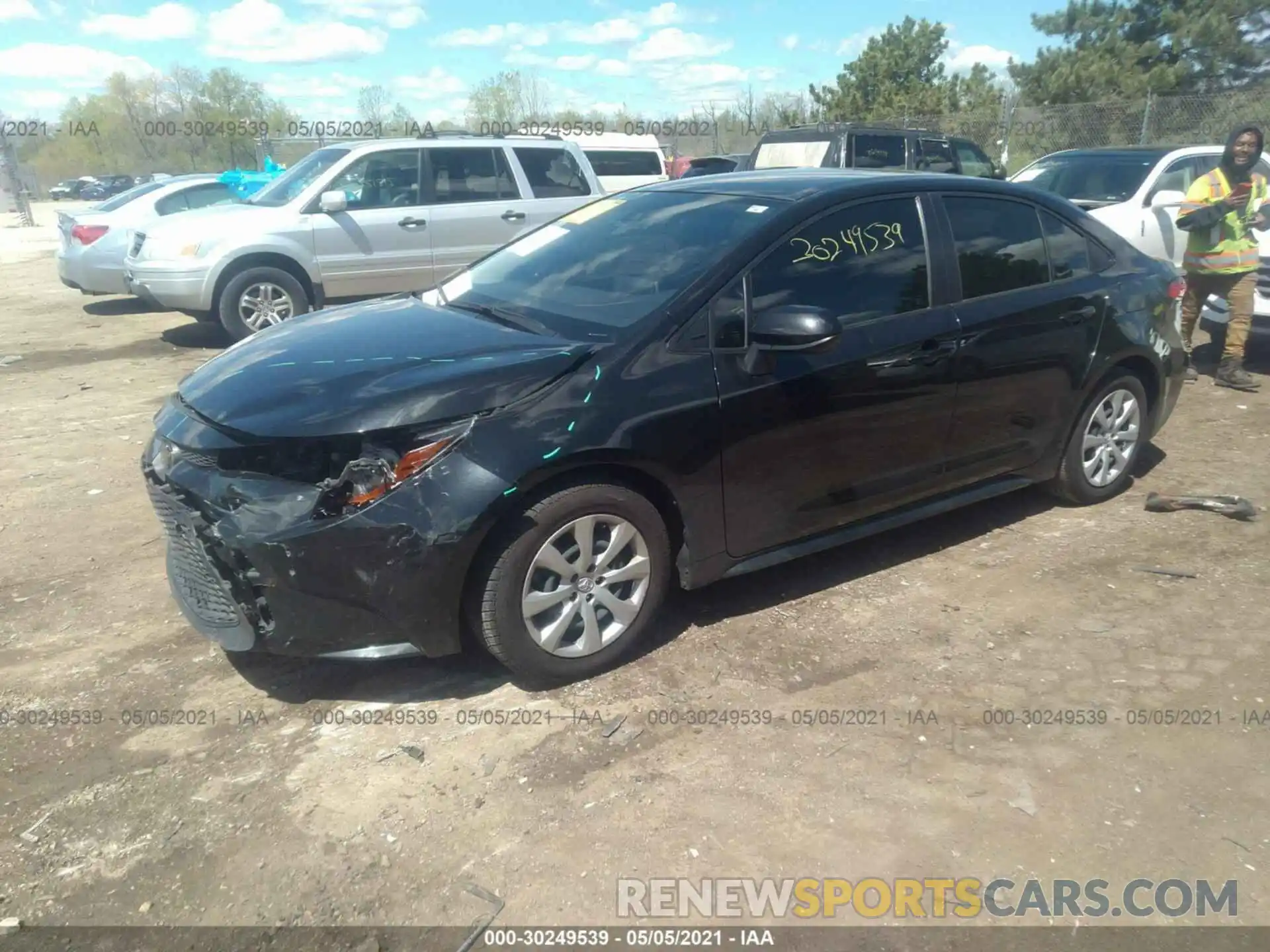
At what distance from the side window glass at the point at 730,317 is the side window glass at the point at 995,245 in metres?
1.21

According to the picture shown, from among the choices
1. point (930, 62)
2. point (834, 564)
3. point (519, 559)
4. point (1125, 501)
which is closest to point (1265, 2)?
point (930, 62)

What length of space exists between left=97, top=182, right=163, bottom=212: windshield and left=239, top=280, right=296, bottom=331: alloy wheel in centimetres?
415

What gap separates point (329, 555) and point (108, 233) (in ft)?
33.3

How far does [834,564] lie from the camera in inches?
176

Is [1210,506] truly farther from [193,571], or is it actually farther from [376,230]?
[376,230]

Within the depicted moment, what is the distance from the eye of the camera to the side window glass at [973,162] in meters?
13.8

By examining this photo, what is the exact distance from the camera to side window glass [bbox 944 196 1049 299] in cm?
425

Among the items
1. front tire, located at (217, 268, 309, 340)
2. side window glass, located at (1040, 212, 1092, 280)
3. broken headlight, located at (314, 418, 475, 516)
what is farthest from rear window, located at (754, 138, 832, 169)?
broken headlight, located at (314, 418, 475, 516)

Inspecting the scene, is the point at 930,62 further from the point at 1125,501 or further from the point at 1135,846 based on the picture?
the point at 1135,846

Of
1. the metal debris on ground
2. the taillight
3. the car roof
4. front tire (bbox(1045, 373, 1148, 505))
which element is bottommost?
the metal debris on ground

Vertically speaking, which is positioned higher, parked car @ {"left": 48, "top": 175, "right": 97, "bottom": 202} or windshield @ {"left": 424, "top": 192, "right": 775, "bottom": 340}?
windshield @ {"left": 424, "top": 192, "right": 775, "bottom": 340}

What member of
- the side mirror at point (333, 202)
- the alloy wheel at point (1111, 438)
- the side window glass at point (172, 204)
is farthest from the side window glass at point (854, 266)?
the side window glass at point (172, 204)

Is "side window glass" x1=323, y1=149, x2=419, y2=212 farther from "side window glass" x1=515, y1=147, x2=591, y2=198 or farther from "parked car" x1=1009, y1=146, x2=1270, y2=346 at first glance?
"parked car" x1=1009, y1=146, x2=1270, y2=346

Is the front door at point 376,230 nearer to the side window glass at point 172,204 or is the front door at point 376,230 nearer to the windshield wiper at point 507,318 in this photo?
the side window glass at point 172,204
